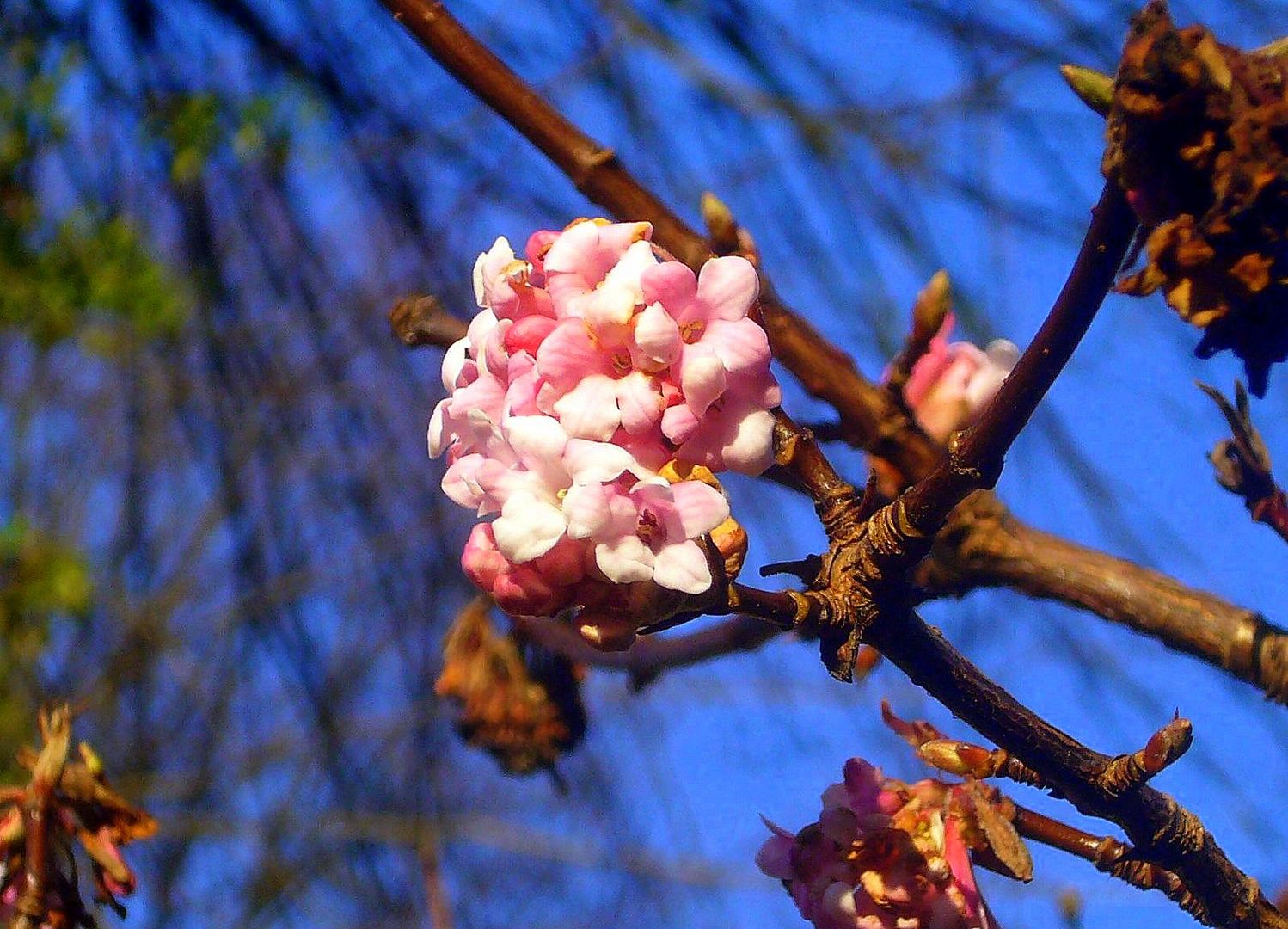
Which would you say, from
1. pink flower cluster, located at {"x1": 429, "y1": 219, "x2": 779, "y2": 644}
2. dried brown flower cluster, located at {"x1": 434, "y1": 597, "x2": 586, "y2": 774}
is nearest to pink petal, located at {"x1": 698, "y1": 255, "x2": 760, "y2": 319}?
pink flower cluster, located at {"x1": 429, "y1": 219, "x2": 779, "y2": 644}

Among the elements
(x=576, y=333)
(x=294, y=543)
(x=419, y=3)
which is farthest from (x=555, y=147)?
(x=294, y=543)

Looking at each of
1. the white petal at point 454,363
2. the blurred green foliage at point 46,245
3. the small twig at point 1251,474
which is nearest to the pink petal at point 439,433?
the white petal at point 454,363

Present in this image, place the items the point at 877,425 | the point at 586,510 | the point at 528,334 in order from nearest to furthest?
the point at 586,510
the point at 528,334
the point at 877,425

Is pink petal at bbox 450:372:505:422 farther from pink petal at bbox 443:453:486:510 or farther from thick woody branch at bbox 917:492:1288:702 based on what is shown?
thick woody branch at bbox 917:492:1288:702

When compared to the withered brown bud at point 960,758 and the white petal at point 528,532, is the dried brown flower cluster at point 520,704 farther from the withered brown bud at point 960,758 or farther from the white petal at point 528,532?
the white petal at point 528,532

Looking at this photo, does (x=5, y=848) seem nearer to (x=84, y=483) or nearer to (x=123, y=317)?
(x=123, y=317)

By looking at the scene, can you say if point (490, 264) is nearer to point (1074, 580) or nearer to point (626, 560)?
point (626, 560)

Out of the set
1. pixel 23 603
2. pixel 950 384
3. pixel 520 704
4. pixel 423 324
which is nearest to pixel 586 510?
pixel 423 324
